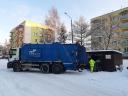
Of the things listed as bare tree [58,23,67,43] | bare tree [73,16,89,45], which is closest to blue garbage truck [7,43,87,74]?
bare tree [58,23,67,43]

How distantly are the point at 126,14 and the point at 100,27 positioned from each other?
30.2 metres

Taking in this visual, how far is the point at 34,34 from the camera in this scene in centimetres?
10794

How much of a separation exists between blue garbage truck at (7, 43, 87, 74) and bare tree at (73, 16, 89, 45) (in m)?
29.4

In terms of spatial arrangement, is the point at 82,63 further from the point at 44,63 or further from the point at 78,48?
the point at 44,63

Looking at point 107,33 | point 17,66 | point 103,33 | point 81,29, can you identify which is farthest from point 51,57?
A: point 81,29

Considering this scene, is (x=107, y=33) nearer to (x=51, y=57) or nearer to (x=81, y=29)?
(x=81, y=29)

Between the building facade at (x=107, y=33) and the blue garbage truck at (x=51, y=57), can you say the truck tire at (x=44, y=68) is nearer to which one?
the blue garbage truck at (x=51, y=57)

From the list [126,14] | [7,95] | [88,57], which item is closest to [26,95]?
[7,95]

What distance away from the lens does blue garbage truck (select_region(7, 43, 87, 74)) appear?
24.2 m

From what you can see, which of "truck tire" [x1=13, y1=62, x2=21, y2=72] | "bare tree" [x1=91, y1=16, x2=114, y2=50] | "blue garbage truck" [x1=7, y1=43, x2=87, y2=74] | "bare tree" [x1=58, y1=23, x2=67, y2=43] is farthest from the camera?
"bare tree" [x1=58, y1=23, x2=67, y2=43]

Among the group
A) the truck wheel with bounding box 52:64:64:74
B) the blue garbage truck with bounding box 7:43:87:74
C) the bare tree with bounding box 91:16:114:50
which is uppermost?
the bare tree with bounding box 91:16:114:50

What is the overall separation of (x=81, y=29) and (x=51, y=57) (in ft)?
101

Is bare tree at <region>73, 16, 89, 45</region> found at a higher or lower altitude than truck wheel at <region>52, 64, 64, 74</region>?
higher

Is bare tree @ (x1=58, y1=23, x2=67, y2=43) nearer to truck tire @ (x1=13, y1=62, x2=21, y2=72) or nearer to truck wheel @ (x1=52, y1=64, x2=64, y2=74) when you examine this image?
truck tire @ (x1=13, y1=62, x2=21, y2=72)
